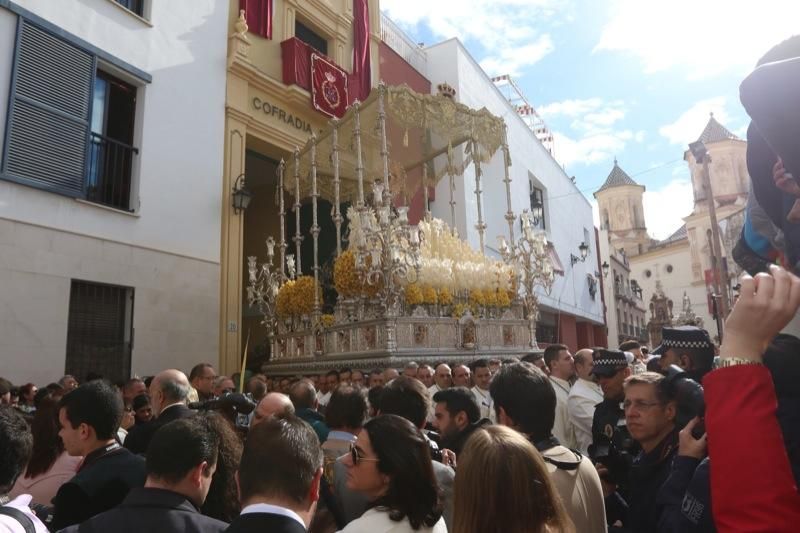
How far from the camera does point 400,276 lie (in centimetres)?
891

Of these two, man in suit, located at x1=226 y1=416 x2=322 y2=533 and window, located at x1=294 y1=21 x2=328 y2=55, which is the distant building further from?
man in suit, located at x1=226 y1=416 x2=322 y2=533

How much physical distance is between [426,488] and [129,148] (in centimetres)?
974

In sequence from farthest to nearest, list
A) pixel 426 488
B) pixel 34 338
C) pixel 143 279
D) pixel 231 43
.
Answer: pixel 231 43
pixel 143 279
pixel 34 338
pixel 426 488

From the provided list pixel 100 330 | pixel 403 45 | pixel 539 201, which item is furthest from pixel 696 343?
pixel 539 201

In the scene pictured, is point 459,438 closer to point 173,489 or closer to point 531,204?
point 173,489

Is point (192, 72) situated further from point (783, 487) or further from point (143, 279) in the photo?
point (783, 487)

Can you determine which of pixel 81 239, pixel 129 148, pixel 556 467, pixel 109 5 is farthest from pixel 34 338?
pixel 556 467

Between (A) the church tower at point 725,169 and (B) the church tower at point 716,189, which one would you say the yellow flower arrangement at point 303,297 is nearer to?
(B) the church tower at point 716,189

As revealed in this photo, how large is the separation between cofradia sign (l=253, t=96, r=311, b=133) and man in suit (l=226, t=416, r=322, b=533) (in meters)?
12.2

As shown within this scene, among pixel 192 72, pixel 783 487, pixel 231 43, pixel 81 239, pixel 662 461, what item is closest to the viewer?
pixel 783 487

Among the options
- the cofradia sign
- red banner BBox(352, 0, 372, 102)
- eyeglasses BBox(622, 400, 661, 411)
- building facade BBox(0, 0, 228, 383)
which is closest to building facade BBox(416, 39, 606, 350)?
red banner BBox(352, 0, 372, 102)

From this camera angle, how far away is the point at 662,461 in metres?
2.51

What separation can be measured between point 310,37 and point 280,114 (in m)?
2.97

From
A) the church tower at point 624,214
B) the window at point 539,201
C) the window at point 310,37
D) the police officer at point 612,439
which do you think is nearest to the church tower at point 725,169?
the church tower at point 624,214
